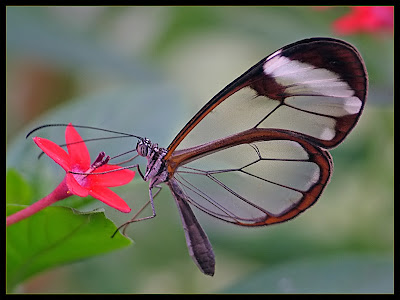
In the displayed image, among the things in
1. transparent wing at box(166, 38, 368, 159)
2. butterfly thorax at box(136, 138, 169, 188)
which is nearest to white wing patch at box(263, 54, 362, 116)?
transparent wing at box(166, 38, 368, 159)

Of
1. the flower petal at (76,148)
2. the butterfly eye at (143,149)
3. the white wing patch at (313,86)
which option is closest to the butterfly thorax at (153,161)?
the butterfly eye at (143,149)

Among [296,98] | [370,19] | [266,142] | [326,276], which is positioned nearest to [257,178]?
[266,142]

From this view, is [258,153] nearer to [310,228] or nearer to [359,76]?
[359,76]

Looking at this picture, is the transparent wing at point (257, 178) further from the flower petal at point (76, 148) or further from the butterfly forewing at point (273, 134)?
the flower petal at point (76, 148)

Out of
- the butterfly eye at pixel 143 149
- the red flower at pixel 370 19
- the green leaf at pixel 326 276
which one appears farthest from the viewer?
the red flower at pixel 370 19

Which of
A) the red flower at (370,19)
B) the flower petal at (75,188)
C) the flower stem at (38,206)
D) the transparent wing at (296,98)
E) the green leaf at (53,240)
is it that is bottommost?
the green leaf at (53,240)

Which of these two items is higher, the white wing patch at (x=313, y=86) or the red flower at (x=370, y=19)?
the red flower at (x=370, y=19)

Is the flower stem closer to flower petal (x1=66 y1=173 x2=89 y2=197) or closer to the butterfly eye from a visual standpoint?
flower petal (x1=66 y1=173 x2=89 y2=197)
